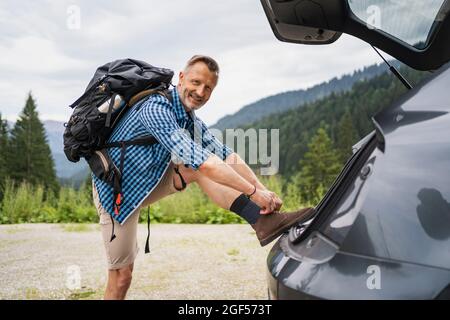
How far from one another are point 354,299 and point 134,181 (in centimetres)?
177

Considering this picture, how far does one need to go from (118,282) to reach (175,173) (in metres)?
0.74

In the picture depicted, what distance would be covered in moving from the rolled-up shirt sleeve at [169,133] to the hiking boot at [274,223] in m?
0.43

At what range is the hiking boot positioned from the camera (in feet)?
7.19

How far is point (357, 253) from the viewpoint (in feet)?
3.74

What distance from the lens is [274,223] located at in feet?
7.54

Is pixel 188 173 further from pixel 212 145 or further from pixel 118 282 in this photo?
pixel 118 282

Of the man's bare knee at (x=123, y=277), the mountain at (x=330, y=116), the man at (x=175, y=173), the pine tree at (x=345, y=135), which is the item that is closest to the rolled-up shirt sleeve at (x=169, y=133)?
the man at (x=175, y=173)

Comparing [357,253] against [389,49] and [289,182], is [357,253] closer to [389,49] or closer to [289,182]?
[389,49]

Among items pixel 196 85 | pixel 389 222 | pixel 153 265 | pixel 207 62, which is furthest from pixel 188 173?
pixel 153 265

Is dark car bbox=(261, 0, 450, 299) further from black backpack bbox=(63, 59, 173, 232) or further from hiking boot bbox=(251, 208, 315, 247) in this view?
black backpack bbox=(63, 59, 173, 232)

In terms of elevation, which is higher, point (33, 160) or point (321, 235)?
point (321, 235)

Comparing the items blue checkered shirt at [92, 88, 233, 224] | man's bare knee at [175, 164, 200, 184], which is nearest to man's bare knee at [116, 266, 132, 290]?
blue checkered shirt at [92, 88, 233, 224]
